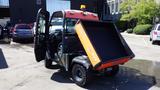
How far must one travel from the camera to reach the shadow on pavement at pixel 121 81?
28.6ft

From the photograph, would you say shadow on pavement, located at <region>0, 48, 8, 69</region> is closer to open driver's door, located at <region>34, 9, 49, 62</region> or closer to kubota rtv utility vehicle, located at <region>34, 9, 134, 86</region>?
kubota rtv utility vehicle, located at <region>34, 9, 134, 86</region>

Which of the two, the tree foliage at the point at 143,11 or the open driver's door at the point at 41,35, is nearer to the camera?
the open driver's door at the point at 41,35

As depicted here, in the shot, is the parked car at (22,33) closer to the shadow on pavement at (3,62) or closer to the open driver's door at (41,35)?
the shadow on pavement at (3,62)

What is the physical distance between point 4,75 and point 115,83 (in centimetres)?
381

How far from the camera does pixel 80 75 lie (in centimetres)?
902

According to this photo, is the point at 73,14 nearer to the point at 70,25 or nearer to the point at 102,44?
the point at 70,25

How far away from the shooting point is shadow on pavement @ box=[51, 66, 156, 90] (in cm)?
873

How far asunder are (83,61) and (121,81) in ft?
5.07

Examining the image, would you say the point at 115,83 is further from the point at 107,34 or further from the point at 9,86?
the point at 9,86

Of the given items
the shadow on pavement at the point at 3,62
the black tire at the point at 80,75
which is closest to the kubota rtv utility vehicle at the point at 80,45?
the black tire at the point at 80,75

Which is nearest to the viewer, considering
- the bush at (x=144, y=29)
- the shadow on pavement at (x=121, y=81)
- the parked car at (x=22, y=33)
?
the shadow on pavement at (x=121, y=81)

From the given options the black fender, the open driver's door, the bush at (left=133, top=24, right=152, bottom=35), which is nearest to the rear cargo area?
the black fender

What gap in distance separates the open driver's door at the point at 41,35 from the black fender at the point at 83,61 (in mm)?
1657

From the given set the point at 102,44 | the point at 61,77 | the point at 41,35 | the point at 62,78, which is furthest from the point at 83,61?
the point at 41,35
